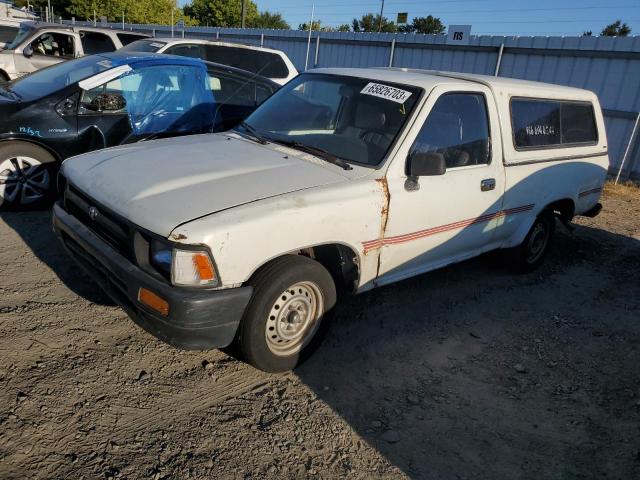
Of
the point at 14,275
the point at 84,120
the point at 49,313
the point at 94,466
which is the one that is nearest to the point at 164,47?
the point at 84,120

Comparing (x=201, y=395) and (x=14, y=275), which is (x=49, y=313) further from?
(x=201, y=395)

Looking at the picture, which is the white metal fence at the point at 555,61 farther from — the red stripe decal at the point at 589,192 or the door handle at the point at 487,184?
the door handle at the point at 487,184

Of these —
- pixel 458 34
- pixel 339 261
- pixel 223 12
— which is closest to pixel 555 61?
pixel 458 34

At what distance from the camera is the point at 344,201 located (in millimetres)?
3178

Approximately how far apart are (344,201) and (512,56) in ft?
34.3

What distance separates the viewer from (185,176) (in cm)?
316

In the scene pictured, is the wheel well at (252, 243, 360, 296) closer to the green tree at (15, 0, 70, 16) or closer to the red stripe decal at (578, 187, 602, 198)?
the red stripe decal at (578, 187, 602, 198)

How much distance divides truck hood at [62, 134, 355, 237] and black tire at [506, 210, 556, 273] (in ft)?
8.37

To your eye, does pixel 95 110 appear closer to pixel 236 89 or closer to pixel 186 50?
pixel 236 89

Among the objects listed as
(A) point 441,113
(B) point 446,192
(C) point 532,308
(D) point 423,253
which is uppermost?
(A) point 441,113

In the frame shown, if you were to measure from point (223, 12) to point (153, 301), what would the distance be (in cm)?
5773

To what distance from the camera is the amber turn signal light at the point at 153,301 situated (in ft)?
8.80

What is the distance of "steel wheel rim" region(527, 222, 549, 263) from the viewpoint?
5.24 meters

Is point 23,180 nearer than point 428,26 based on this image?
Yes
